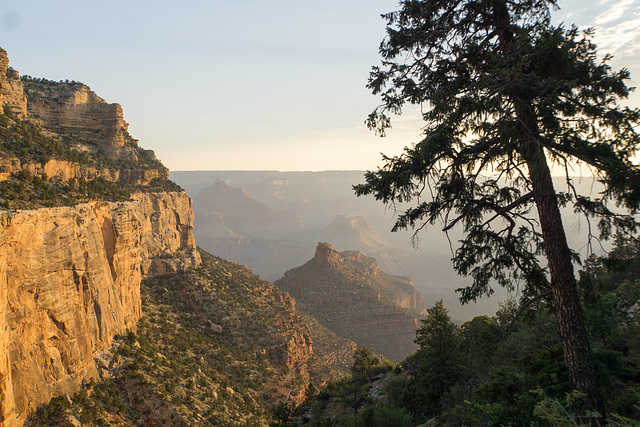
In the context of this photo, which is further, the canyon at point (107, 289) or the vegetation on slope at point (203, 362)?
the vegetation on slope at point (203, 362)

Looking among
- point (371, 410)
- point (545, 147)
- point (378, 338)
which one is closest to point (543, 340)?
point (371, 410)

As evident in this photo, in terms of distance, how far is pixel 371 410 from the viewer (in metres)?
15.5

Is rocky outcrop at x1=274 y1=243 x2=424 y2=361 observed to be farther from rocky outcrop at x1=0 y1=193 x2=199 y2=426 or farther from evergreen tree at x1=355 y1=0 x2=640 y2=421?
evergreen tree at x1=355 y1=0 x2=640 y2=421

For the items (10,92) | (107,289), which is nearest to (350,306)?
(107,289)

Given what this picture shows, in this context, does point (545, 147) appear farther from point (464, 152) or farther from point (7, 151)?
point (7, 151)

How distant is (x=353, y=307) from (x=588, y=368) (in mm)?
71754

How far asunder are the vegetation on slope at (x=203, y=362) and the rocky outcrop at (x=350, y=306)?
21.4 metres

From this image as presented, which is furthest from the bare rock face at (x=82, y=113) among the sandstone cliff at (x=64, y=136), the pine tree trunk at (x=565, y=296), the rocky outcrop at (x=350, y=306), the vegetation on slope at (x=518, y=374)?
the rocky outcrop at (x=350, y=306)

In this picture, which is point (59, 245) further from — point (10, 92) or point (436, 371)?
point (436, 371)

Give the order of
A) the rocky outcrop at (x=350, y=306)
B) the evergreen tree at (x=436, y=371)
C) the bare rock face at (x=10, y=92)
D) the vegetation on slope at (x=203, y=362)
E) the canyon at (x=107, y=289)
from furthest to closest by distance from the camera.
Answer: the rocky outcrop at (x=350, y=306) < the bare rock face at (x=10, y=92) < the vegetation on slope at (x=203, y=362) < the evergreen tree at (x=436, y=371) < the canyon at (x=107, y=289)

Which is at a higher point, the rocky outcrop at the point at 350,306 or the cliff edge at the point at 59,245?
the cliff edge at the point at 59,245

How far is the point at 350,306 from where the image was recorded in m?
76.9

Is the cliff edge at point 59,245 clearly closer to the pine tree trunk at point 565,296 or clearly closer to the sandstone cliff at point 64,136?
the sandstone cliff at point 64,136

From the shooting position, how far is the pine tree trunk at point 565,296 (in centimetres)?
692
